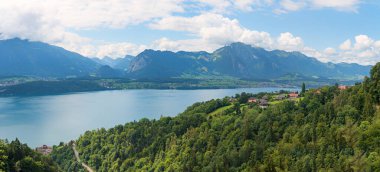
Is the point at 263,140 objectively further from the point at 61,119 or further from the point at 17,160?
the point at 61,119

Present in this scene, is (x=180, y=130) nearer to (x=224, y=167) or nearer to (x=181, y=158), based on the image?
(x=181, y=158)

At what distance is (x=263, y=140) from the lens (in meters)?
55.3

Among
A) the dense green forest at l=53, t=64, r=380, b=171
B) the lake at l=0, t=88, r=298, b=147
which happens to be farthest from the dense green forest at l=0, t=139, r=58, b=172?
the lake at l=0, t=88, r=298, b=147

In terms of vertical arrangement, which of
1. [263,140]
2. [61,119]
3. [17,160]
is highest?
[263,140]

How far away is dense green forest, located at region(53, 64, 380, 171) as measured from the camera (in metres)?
41.0

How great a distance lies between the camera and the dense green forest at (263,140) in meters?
41.0

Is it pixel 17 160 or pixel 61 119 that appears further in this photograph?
pixel 61 119

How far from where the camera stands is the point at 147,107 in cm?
18925

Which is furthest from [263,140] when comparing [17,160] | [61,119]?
[61,119]

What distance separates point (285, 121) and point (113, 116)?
115 meters

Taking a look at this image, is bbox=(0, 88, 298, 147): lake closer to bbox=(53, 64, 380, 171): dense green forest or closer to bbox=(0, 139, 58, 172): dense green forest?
bbox=(53, 64, 380, 171): dense green forest

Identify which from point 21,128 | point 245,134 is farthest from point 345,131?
point 21,128

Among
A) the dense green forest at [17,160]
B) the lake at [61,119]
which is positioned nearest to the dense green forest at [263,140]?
the dense green forest at [17,160]

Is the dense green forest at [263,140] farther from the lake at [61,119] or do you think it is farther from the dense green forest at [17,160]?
the lake at [61,119]
